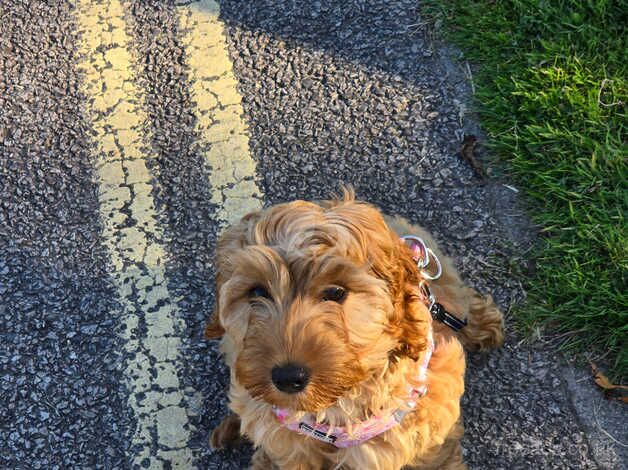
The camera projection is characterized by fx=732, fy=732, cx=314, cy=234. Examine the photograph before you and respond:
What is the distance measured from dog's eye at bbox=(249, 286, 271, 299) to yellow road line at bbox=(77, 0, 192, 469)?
109 centimetres

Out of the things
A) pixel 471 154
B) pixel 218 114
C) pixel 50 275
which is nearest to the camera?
pixel 50 275

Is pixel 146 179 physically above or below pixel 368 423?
A: below

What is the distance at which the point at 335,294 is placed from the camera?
92.0 inches

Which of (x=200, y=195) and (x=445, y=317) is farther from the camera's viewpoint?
(x=200, y=195)

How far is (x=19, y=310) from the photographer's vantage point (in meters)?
3.54

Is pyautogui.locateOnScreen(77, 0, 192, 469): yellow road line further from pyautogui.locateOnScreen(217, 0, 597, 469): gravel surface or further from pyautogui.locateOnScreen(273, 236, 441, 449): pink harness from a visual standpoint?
pyautogui.locateOnScreen(273, 236, 441, 449): pink harness

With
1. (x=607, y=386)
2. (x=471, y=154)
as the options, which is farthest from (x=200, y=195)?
(x=607, y=386)

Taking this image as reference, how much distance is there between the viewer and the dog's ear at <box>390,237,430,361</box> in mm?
2400

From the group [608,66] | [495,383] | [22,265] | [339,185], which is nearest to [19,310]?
[22,265]

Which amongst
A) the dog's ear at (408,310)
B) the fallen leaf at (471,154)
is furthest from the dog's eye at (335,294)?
the fallen leaf at (471,154)

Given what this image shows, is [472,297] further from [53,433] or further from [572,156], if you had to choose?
[53,433]

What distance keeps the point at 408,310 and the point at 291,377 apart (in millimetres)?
497

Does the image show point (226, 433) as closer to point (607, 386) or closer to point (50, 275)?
point (50, 275)

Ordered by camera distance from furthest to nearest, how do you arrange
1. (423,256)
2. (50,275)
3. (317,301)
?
(50,275) < (423,256) < (317,301)
